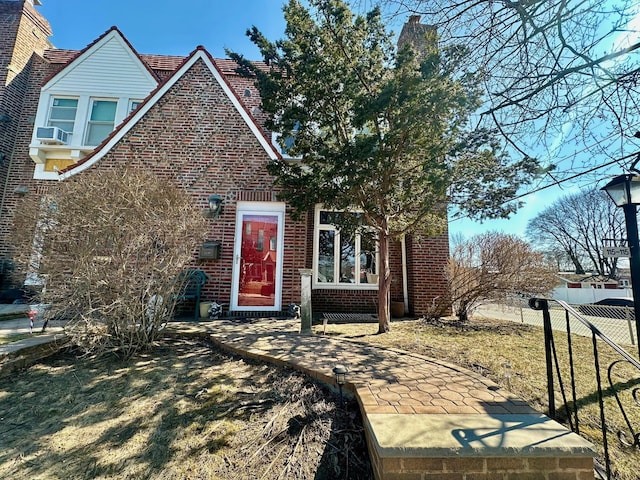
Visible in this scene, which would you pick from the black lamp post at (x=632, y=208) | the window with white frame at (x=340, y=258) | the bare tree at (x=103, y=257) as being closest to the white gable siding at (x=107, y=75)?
the bare tree at (x=103, y=257)

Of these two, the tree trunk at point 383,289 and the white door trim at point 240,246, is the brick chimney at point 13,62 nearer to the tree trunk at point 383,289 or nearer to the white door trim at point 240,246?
the white door trim at point 240,246

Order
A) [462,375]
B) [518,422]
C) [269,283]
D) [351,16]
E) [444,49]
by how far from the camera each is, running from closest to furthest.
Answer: [518,422], [462,375], [444,49], [351,16], [269,283]

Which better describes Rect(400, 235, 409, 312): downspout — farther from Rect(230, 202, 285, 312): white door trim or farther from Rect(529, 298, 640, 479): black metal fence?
Rect(529, 298, 640, 479): black metal fence

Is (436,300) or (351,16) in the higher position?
(351,16)

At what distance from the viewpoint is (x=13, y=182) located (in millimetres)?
8914

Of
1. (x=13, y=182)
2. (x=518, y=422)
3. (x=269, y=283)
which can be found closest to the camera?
(x=518, y=422)

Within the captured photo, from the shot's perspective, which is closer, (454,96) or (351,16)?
(454,96)

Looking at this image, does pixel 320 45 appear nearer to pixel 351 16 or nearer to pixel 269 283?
pixel 351 16

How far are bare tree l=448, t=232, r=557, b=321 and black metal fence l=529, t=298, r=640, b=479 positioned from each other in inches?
109

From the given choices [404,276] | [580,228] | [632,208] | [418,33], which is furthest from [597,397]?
[580,228]

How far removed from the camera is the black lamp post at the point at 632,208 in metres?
3.03

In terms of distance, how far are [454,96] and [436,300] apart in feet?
17.5

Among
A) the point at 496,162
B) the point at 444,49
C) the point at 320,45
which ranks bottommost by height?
the point at 496,162

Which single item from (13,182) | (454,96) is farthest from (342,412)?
(13,182)
